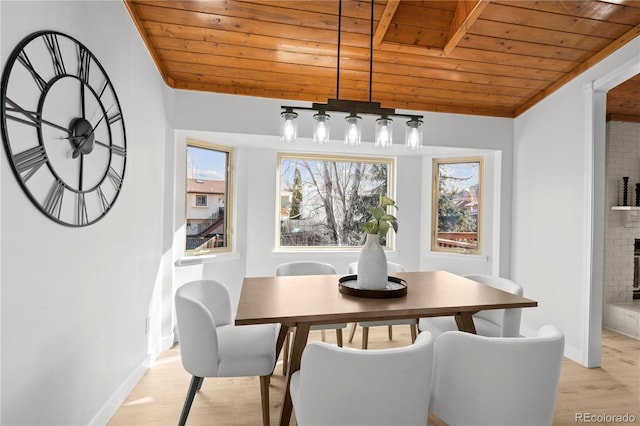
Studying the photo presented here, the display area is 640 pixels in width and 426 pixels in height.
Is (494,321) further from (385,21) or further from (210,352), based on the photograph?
(385,21)

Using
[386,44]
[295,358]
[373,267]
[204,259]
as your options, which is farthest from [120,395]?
[386,44]

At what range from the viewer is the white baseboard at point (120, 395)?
1.95 m

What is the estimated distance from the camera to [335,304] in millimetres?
1837

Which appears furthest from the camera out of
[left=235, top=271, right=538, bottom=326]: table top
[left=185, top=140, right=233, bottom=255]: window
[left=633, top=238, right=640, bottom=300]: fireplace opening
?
[left=633, top=238, right=640, bottom=300]: fireplace opening

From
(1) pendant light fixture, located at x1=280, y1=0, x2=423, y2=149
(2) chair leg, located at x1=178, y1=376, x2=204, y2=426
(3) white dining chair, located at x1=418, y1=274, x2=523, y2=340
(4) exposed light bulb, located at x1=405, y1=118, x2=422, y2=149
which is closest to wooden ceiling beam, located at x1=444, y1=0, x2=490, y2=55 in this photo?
(1) pendant light fixture, located at x1=280, y1=0, x2=423, y2=149

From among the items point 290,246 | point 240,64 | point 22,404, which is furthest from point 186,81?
point 22,404

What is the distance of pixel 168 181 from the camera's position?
312cm

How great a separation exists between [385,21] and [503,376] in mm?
2327

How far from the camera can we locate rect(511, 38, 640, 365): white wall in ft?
9.52

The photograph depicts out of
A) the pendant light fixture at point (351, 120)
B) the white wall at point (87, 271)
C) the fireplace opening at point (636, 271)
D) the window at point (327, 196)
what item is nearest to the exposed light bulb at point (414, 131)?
the pendant light fixture at point (351, 120)

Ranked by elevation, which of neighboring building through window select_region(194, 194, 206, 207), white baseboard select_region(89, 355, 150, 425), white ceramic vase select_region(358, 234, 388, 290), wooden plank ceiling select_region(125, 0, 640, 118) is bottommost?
white baseboard select_region(89, 355, 150, 425)

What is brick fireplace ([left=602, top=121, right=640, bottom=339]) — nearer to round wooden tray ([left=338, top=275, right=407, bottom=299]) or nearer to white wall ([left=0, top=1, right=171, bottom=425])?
round wooden tray ([left=338, top=275, right=407, bottom=299])

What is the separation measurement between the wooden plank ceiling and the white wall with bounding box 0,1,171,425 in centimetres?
37

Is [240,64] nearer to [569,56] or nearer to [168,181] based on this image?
[168,181]
